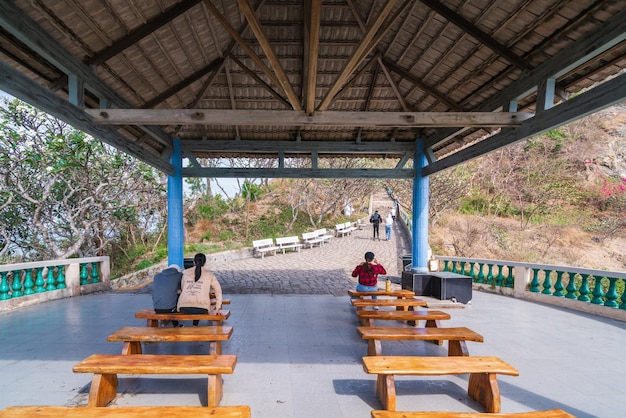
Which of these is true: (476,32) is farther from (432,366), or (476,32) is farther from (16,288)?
(16,288)

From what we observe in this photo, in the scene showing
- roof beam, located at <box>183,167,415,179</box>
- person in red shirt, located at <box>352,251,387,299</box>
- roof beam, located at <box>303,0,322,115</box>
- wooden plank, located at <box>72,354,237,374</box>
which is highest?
roof beam, located at <box>303,0,322,115</box>

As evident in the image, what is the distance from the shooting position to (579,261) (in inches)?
550

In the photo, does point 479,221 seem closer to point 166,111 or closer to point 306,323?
point 306,323

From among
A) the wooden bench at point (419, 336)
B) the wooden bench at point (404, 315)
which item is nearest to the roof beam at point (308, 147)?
the wooden bench at point (404, 315)

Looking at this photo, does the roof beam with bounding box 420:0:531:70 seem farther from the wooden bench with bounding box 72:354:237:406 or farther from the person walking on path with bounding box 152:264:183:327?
the person walking on path with bounding box 152:264:183:327

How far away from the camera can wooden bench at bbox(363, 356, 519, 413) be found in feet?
7.97

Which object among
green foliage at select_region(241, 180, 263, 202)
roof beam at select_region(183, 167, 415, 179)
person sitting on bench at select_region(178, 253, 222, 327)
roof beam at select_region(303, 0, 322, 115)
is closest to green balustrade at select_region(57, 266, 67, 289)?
roof beam at select_region(183, 167, 415, 179)

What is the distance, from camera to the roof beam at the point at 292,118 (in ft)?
14.6

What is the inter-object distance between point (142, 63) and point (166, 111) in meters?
1.22

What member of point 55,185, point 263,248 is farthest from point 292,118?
point 263,248

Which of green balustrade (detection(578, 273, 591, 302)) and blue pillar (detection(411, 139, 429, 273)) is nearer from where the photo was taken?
green balustrade (detection(578, 273, 591, 302))

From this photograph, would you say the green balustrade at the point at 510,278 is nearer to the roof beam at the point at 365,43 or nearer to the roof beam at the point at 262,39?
the roof beam at the point at 365,43

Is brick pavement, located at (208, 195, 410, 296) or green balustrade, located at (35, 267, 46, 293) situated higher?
green balustrade, located at (35, 267, 46, 293)

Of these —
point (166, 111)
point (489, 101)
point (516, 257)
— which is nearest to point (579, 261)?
point (516, 257)
